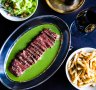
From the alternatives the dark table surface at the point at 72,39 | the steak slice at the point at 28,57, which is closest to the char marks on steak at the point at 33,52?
the steak slice at the point at 28,57

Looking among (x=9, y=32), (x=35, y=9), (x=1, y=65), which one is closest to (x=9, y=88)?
(x=1, y=65)

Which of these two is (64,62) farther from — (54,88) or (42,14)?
(42,14)

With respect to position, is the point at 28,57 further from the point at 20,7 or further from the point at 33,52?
the point at 20,7

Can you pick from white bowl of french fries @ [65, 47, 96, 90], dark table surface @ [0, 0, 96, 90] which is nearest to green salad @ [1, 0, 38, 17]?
dark table surface @ [0, 0, 96, 90]

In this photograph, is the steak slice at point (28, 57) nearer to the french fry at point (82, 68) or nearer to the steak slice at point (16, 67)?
the steak slice at point (16, 67)

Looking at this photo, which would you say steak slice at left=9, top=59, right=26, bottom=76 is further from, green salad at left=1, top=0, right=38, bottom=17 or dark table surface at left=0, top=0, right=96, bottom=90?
green salad at left=1, top=0, right=38, bottom=17
